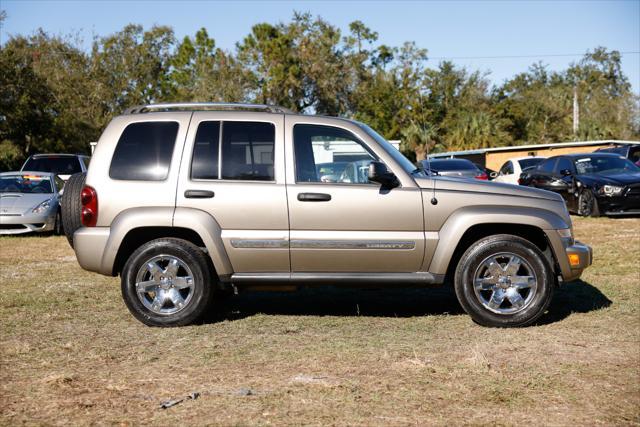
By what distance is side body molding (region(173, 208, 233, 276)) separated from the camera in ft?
21.6

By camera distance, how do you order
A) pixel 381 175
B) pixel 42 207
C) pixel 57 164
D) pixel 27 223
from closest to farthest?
pixel 381 175, pixel 27 223, pixel 42 207, pixel 57 164

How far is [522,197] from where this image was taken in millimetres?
6691

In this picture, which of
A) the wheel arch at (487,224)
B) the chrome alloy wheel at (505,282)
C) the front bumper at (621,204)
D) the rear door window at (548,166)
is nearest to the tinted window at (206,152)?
the wheel arch at (487,224)

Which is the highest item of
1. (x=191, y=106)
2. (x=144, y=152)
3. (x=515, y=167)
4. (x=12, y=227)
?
(x=191, y=106)

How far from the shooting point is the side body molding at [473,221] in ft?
21.4

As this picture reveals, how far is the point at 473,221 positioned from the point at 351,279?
1160 millimetres

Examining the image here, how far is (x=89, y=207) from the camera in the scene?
670 cm

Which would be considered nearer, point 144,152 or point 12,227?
point 144,152

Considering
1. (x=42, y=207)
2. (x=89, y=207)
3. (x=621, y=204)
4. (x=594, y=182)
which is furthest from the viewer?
(x=594, y=182)

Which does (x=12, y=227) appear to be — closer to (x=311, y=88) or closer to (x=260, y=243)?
(x=260, y=243)

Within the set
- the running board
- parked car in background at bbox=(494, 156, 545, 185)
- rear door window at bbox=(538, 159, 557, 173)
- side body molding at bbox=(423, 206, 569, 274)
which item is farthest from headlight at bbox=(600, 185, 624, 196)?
the running board

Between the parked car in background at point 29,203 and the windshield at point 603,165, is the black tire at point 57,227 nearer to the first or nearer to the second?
the parked car in background at point 29,203

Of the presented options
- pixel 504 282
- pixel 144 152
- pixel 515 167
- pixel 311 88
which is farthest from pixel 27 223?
pixel 311 88

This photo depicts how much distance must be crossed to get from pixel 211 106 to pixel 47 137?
3723 cm
